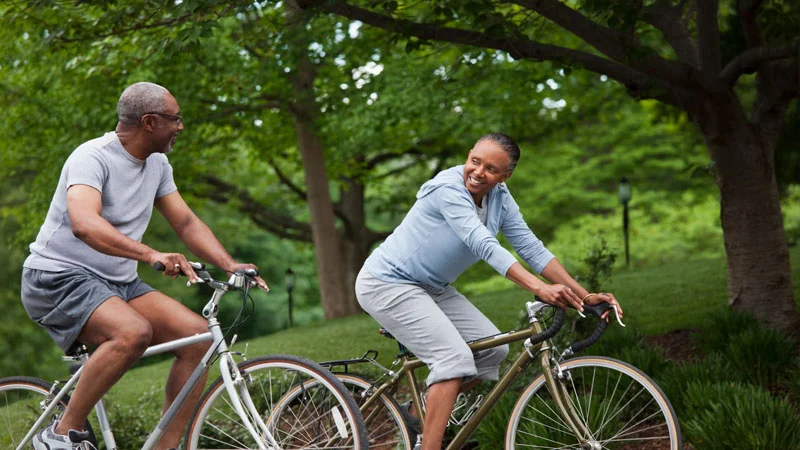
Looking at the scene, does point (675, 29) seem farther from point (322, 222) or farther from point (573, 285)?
point (322, 222)

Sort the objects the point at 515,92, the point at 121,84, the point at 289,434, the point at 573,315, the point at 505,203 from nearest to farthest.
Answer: the point at 289,434 < the point at 505,203 < the point at 573,315 < the point at 121,84 < the point at 515,92

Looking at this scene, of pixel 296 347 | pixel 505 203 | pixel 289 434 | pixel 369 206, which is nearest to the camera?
pixel 289 434

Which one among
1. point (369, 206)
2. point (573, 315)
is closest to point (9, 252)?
point (369, 206)

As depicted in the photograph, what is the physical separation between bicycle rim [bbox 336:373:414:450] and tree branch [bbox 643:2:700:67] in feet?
13.9

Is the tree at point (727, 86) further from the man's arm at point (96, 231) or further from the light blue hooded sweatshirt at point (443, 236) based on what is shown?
the man's arm at point (96, 231)

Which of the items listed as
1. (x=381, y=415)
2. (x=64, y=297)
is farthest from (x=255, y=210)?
(x=64, y=297)

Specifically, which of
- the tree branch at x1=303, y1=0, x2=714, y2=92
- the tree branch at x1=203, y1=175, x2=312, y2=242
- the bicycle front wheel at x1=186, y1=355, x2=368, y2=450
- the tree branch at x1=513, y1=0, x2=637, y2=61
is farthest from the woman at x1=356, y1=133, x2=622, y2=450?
the tree branch at x1=203, y1=175, x2=312, y2=242

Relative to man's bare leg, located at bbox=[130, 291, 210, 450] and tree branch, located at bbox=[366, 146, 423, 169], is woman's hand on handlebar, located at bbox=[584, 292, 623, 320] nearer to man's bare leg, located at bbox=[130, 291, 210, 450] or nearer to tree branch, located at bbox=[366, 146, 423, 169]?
man's bare leg, located at bbox=[130, 291, 210, 450]

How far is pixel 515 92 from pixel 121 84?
555 cm

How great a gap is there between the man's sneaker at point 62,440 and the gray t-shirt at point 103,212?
670 millimetres

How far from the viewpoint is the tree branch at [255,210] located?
2211 centimetres

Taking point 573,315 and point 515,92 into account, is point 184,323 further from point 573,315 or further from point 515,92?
point 515,92

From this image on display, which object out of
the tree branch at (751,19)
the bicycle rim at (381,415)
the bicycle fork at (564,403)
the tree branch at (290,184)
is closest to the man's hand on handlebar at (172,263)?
the bicycle rim at (381,415)

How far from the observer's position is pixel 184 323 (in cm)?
422
